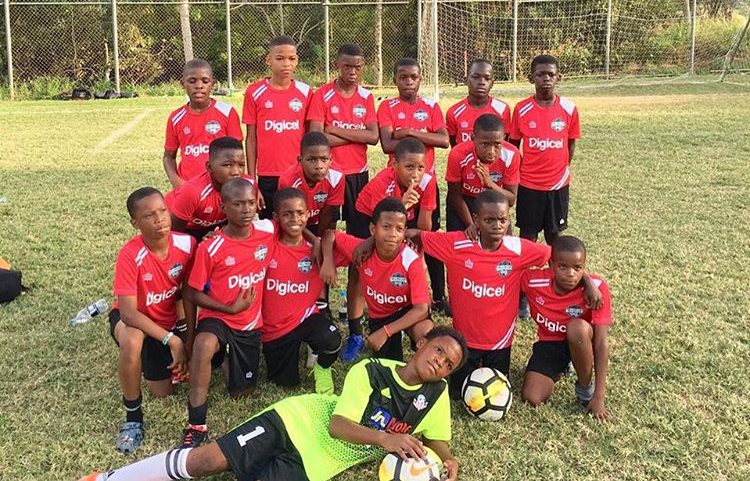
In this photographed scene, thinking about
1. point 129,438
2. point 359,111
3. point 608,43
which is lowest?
point 129,438

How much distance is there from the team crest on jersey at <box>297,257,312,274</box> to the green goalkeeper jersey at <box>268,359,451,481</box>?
96 centimetres

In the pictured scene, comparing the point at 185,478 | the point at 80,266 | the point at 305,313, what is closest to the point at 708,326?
the point at 305,313

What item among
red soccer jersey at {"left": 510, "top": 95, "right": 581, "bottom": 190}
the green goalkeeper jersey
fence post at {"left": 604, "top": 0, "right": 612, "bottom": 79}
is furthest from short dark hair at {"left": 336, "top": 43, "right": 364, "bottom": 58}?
fence post at {"left": 604, "top": 0, "right": 612, "bottom": 79}

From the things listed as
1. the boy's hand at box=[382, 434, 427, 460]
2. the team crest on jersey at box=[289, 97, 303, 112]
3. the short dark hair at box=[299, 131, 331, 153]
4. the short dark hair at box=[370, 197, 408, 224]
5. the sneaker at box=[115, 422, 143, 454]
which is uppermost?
the team crest on jersey at box=[289, 97, 303, 112]

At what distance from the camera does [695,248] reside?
225 inches

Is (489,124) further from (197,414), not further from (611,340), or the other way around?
(197,414)

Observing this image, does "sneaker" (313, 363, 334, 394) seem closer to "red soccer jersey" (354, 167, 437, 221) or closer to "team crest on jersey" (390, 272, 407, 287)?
"team crest on jersey" (390, 272, 407, 287)

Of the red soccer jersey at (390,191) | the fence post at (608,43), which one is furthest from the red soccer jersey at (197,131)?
the fence post at (608,43)

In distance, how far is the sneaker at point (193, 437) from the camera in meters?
3.06

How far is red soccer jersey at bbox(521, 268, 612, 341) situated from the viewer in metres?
3.42

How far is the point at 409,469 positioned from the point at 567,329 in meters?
1.17

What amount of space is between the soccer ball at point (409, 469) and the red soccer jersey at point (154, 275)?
55.0 inches

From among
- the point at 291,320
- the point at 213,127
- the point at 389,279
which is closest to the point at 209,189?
the point at 213,127

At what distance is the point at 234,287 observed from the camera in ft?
11.3
